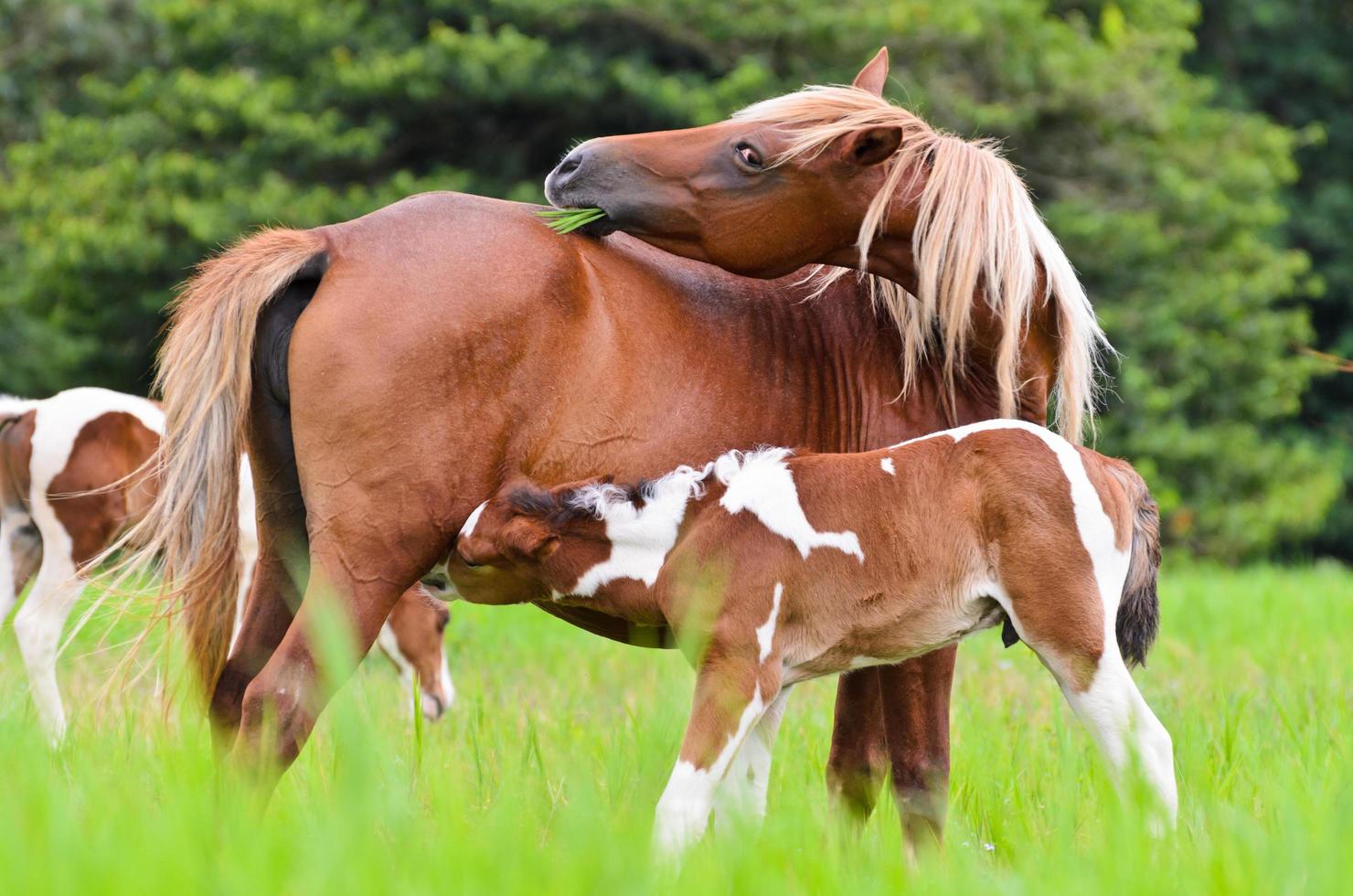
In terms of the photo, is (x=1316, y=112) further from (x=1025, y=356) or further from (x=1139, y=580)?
(x=1139, y=580)

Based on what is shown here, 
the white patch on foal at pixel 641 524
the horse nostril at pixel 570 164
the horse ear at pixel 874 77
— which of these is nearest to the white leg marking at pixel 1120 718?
the white patch on foal at pixel 641 524

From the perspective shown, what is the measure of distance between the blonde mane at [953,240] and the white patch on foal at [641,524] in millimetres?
760

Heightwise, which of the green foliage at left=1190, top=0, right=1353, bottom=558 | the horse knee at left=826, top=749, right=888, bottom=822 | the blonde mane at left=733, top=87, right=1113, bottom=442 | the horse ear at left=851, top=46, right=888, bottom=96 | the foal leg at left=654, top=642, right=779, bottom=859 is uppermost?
the horse ear at left=851, top=46, right=888, bottom=96

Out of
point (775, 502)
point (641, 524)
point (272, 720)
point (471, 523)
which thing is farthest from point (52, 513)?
point (775, 502)

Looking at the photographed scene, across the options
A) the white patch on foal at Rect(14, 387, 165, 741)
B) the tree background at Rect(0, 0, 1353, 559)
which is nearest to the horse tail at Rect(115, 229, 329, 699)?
the white patch on foal at Rect(14, 387, 165, 741)

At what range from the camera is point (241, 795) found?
3.07 m

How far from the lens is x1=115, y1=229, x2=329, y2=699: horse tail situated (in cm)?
365

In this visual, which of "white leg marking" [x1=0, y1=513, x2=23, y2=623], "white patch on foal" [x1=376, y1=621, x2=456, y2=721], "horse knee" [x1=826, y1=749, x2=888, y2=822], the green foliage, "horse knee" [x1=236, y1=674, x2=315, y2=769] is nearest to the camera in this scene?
"horse knee" [x1=236, y1=674, x2=315, y2=769]

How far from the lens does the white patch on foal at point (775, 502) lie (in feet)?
12.0

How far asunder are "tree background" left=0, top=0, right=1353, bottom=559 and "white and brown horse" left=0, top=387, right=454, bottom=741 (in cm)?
560

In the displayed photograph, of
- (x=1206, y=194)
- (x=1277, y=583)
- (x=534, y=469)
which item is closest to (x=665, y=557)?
(x=534, y=469)

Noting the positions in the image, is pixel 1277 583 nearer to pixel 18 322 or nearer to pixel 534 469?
pixel 534 469

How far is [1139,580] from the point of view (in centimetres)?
386

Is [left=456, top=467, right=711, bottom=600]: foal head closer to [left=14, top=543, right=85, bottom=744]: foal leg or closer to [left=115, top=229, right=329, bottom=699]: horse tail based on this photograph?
[left=115, top=229, right=329, bottom=699]: horse tail
